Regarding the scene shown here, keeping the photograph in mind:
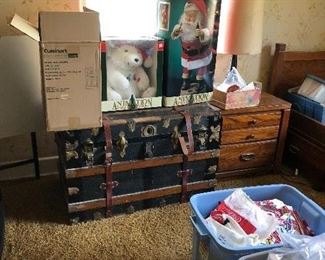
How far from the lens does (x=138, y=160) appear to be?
193 centimetres

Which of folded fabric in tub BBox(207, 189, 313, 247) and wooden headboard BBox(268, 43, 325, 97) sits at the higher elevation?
wooden headboard BBox(268, 43, 325, 97)

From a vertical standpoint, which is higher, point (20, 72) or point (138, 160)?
point (20, 72)

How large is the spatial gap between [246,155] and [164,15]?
0.97m

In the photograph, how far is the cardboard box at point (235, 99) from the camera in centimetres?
216

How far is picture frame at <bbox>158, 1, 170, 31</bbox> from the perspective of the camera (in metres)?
1.87

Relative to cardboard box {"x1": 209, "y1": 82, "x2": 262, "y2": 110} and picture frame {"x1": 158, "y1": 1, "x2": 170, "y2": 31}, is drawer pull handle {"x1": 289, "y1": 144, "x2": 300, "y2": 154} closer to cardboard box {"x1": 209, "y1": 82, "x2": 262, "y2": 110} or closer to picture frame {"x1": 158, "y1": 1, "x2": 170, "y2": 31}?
cardboard box {"x1": 209, "y1": 82, "x2": 262, "y2": 110}

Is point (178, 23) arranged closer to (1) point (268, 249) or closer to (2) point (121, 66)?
(2) point (121, 66)

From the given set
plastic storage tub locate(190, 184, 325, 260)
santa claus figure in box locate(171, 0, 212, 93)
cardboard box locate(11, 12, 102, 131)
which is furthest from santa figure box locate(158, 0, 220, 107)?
plastic storage tub locate(190, 184, 325, 260)

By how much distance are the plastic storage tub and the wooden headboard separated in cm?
121

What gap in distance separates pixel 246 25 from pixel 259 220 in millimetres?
1182

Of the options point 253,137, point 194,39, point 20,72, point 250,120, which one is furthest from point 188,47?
point 20,72

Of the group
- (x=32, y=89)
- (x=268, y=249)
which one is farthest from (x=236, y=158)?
(x=32, y=89)

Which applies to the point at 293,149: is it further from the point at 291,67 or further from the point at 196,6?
the point at 196,6

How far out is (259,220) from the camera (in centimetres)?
142
